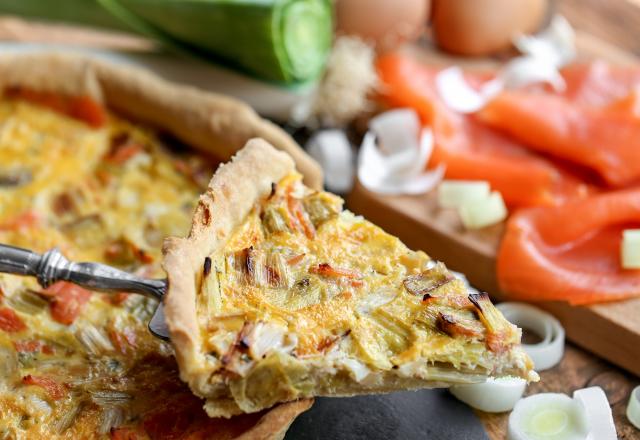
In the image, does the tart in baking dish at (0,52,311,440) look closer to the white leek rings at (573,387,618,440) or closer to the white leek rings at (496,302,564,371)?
the white leek rings at (573,387,618,440)

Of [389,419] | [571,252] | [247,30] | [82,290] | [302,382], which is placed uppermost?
[247,30]

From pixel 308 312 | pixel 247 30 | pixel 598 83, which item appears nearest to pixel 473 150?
pixel 598 83

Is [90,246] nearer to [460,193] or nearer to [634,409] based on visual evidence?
[460,193]

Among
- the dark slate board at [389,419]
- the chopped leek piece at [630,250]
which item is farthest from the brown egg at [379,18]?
the dark slate board at [389,419]

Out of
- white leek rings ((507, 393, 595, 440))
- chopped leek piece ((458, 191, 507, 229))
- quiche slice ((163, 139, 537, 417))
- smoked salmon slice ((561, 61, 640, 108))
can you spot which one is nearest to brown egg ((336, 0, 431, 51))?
smoked salmon slice ((561, 61, 640, 108))

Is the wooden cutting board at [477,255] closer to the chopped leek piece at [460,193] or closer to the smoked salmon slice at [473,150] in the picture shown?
the chopped leek piece at [460,193]

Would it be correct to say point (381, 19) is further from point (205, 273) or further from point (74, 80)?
point (205, 273)
